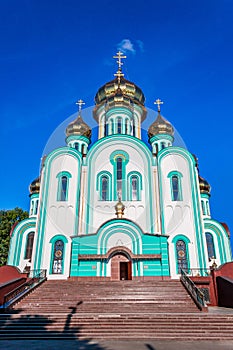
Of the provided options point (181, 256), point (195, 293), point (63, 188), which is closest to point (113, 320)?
point (195, 293)

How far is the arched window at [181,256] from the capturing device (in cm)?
1611

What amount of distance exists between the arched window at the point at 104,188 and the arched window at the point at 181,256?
530cm

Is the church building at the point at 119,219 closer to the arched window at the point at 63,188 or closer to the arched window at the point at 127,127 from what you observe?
the arched window at the point at 63,188

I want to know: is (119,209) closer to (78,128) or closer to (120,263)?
(120,263)

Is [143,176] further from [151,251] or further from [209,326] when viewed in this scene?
[209,326]

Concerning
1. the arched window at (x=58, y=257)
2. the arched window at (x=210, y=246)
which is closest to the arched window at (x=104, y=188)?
the arched window at (x=58, y=257)

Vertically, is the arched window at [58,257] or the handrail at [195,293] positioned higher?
the arched window at [58,257]

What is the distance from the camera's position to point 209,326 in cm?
760

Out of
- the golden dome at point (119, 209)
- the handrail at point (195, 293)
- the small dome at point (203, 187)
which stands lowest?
the handrail at point (195, 293)

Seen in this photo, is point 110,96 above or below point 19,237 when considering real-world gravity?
above

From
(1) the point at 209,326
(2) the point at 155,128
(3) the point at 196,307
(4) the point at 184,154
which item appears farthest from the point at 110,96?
(1) the point at 209,326

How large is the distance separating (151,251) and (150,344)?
30.9 feet

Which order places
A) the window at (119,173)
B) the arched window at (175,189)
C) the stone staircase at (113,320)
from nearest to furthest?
the stone staircase at (113,320)
the arched window at (175,189)
the window at (119,173)

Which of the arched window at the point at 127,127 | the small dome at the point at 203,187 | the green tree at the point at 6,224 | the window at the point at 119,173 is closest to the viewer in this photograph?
the window at the point at 119,173
